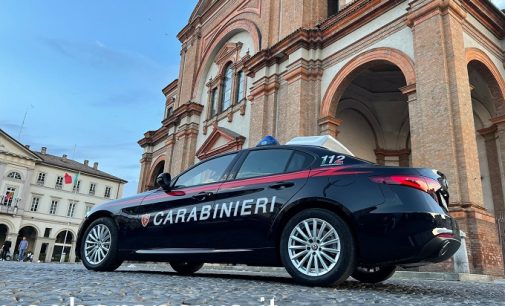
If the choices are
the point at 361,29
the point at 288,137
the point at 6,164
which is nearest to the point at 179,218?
the point at 288,137

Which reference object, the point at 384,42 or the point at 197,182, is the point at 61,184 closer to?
the point at 384,42

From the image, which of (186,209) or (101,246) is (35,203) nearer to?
(101,246)

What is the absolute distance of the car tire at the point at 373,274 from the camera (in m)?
4.48

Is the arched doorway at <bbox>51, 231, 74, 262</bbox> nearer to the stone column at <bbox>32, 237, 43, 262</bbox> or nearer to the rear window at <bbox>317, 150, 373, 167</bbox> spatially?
the stone column at <bbox>32, 237, 43, 262</bbox>

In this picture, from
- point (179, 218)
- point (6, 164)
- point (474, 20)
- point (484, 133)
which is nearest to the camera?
point (179, 218)

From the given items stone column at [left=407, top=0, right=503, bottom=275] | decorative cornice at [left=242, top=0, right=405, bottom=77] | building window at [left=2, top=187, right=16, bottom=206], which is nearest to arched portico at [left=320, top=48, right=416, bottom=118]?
stone column at [left=407, top=0, right=503, bottom=275]

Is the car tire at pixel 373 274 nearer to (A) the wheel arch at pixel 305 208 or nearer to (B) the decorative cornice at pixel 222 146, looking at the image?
(A) the wheel arch at pixel 305 208

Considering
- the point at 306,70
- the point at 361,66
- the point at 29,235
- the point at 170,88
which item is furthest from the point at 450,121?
the point at 29,235

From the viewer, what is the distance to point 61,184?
161ft

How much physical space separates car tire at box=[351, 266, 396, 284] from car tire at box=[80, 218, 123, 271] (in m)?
3.05

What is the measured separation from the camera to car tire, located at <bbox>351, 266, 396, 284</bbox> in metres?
4.48

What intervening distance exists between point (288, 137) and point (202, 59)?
1206 centimetres

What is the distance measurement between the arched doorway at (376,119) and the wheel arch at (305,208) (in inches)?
573

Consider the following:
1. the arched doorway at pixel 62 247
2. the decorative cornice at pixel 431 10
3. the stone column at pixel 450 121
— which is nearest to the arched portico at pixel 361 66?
the stone column at pixel 450 121
